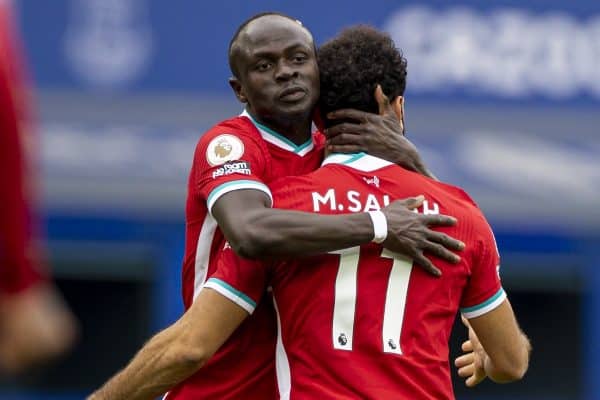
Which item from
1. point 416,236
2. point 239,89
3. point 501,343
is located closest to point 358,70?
point 239,89

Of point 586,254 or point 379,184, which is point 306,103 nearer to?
point 379,184

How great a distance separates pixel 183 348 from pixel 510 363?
110 centimetres

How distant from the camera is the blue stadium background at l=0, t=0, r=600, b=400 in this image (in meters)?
12.4

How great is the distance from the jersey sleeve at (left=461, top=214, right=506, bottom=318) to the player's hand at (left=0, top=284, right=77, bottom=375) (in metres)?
1.89

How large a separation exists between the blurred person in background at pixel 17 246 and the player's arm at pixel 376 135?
1.64 meters


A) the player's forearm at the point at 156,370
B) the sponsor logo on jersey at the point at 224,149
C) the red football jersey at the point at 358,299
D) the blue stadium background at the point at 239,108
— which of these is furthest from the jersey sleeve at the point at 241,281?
the blue stadium background at the point at 239,108

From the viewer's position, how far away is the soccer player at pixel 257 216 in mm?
5066

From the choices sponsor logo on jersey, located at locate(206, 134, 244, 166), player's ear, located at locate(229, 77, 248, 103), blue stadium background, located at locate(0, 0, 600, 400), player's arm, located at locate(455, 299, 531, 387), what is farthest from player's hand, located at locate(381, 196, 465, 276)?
blue stadium background, located at locate(0, 0, 600, 400)

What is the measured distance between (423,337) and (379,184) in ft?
1.66

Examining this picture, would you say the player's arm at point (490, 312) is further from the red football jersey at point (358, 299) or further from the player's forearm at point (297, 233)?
the player's forearm at point (297, 233)

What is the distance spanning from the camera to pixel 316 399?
5.07m

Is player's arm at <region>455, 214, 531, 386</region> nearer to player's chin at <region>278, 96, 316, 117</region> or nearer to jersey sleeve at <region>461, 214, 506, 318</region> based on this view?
jersey sleeve at <region>461, 214, 506, 318</region>

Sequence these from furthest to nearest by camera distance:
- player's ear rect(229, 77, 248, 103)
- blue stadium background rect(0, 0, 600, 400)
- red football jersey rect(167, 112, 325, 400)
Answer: blue stadium background rect(0, 0, 600, 400)
player's ear rect(229, 77, 248, 103)
red football jersey rect(167, 112, 325, 400)

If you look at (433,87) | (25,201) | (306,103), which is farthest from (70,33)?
(25,201)
